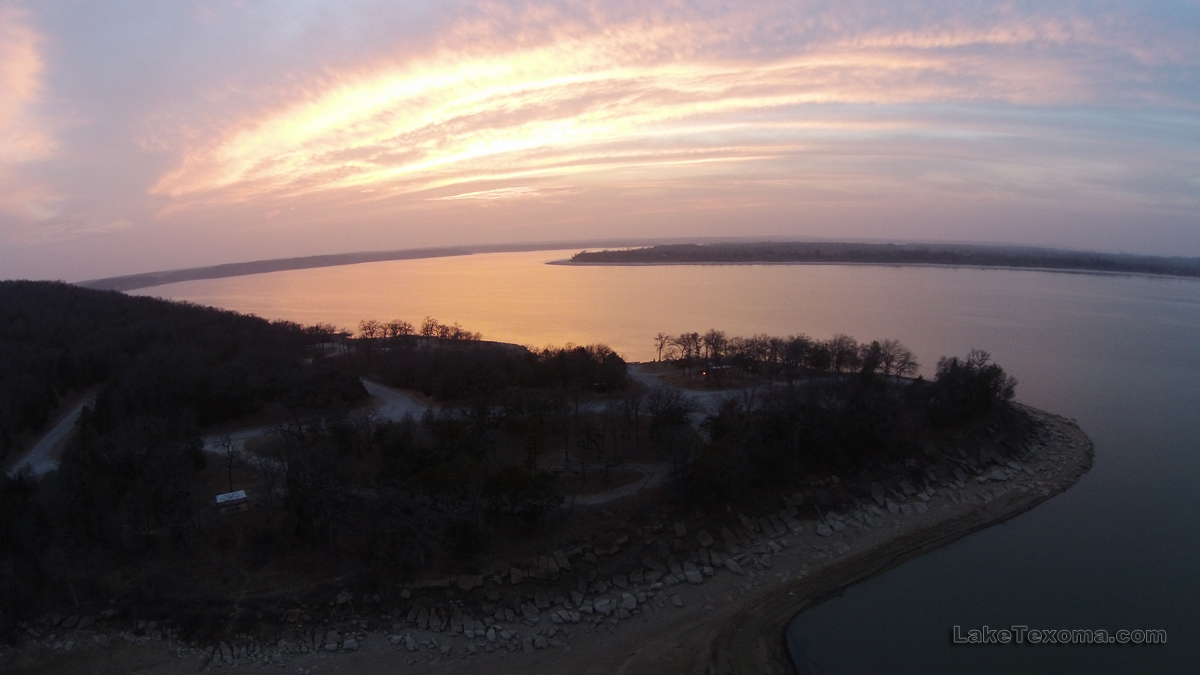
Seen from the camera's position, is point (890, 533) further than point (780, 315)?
No

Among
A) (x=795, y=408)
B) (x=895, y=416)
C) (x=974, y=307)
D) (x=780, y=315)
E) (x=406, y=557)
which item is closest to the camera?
(x=406, y=557)

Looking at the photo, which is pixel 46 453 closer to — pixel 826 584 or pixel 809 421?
pixel 826 584

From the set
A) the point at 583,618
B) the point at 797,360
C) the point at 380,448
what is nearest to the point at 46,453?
the point at 380,448

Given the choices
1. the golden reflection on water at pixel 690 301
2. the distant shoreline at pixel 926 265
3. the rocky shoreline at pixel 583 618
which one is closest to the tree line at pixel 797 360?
the golden reflection on water at pixel 690 301

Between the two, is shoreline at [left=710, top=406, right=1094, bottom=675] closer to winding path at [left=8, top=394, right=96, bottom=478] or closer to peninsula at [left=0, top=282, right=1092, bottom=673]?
peninsula at [left=0, top=282, right=1092, bottom=673]

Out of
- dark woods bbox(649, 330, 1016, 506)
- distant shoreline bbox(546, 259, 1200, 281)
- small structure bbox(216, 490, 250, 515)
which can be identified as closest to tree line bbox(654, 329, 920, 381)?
dark woods bbox(649, 330, 1016, 506)

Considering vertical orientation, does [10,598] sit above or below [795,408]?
below

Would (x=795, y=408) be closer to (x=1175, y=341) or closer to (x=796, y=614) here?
(x=796, y=614)

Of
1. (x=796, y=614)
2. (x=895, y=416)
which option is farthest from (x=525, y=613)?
(x=895, y=416)
